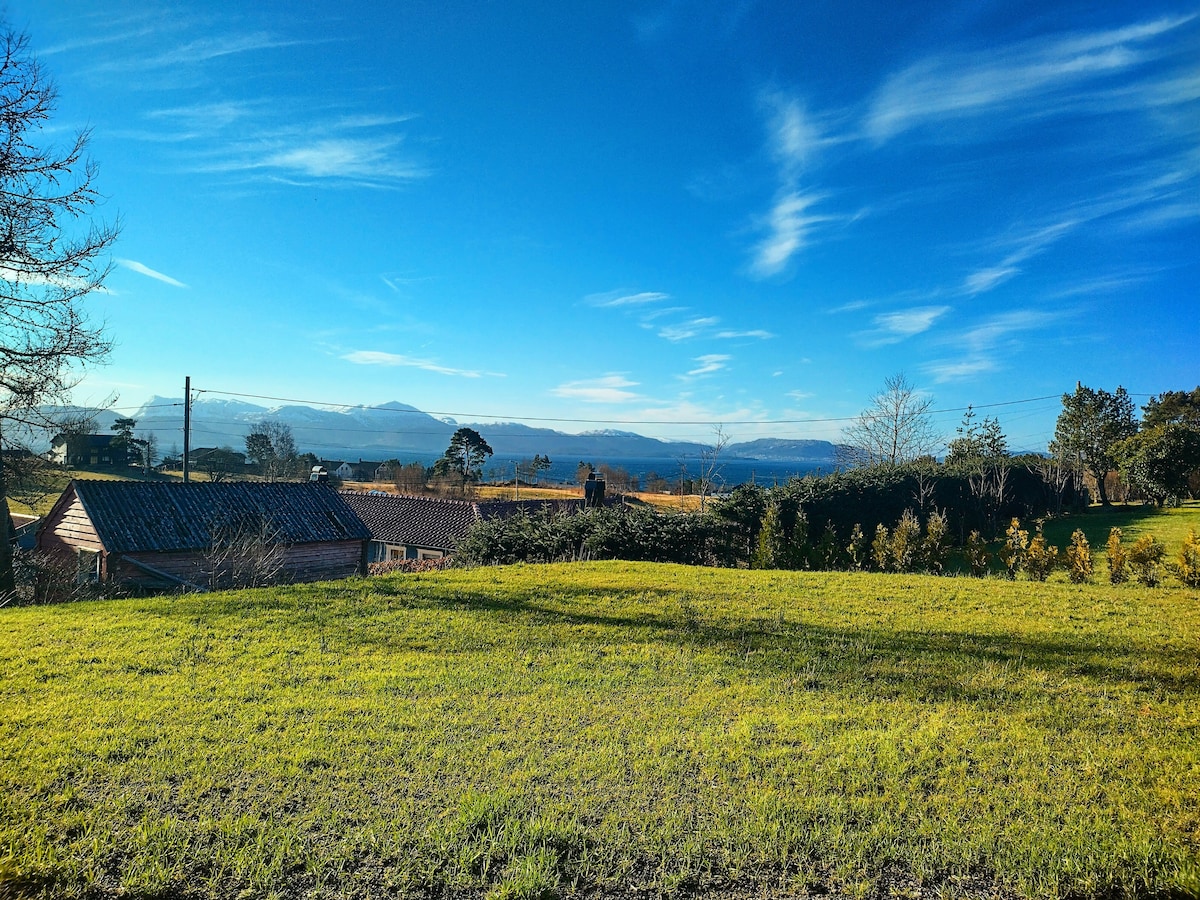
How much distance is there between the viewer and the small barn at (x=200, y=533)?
1311cm

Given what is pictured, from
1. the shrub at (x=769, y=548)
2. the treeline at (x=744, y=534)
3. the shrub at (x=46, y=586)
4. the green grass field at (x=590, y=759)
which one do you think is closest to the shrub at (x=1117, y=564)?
the treeline at (x=744, y=534)

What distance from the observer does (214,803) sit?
9.97 ft

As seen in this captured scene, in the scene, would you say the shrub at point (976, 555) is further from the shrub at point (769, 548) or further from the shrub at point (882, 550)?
the shrub at point (769, 548)

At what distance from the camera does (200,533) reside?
14.3 meters

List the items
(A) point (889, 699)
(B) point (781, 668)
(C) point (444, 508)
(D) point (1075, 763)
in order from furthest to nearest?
(C) point (444, 508) → (B) point (781, 668) → (A) point (889, 699) → (D) point (1075, 763)

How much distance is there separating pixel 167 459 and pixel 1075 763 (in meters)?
53.7

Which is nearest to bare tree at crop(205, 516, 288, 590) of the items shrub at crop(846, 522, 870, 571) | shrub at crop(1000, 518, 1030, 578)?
shrub at crop(846, 522, 870, 571)

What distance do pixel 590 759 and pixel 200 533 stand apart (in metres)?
14.1

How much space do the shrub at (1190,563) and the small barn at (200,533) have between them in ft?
51.3

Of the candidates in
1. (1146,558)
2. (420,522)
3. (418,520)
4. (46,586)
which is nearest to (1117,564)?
(1146,558)

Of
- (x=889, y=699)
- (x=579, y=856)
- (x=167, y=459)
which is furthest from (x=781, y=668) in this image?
(x=167, y=459)

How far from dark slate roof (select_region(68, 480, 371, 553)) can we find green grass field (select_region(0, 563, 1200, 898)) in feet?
26.2

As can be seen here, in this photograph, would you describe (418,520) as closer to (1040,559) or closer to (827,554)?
(827,554)

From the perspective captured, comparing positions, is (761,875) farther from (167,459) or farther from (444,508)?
(167,459)
